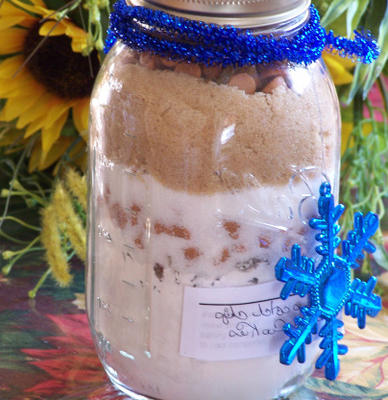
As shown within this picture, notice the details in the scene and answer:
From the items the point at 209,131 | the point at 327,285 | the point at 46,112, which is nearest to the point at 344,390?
the point at 327,285

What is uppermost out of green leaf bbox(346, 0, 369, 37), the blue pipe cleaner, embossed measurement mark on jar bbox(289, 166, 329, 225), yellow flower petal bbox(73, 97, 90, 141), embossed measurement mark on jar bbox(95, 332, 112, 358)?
the blue pipe cleaner

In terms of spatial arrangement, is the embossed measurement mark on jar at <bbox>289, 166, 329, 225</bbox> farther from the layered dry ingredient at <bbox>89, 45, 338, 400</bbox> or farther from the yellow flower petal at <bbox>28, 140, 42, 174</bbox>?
the yellow flower petal at <bbox>28, 140, 42, 174</bbox>

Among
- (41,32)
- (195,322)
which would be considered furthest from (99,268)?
(41,32)

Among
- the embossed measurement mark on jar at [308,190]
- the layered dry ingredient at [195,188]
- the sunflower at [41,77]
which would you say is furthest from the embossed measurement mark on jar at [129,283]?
the sunflower at [41,77]

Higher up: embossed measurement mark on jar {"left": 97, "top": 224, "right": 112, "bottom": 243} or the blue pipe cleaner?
the blue pipe cleaner

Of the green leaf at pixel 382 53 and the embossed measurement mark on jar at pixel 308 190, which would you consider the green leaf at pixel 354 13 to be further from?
the embossed measurement mark on jar at pixel 308 190

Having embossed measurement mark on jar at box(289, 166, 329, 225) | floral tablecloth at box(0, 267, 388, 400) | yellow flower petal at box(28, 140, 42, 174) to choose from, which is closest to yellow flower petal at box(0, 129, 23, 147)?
yellow flower petal at box(28, 140, 42, 174)

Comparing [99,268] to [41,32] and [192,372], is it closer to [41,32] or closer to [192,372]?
[192,372]
